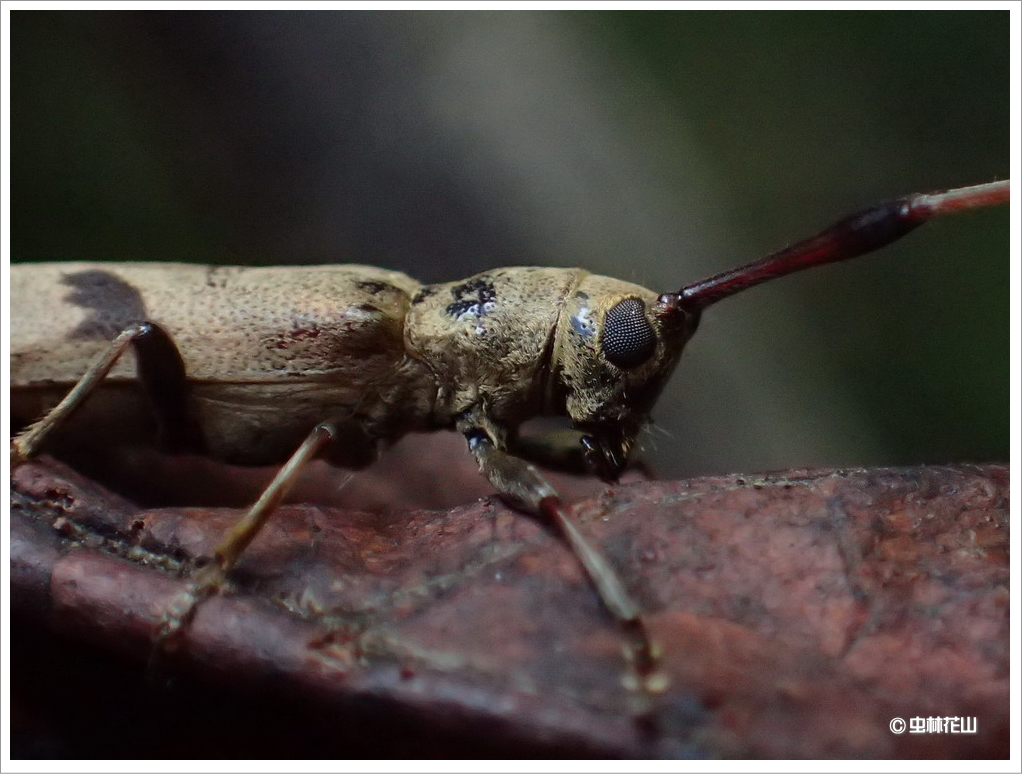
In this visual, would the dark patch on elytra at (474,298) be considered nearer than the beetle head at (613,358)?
No

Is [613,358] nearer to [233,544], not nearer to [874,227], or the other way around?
[874,227]

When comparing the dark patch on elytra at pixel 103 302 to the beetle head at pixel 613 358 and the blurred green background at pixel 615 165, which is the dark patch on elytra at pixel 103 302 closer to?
the blurred green background at pixel 615 165

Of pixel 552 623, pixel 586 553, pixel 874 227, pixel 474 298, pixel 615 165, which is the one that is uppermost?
pixel 615 165

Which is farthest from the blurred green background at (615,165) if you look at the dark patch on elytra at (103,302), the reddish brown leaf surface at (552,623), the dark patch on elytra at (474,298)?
the reddish brown leaf surface at (552,623)

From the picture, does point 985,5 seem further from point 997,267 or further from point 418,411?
point 418,411

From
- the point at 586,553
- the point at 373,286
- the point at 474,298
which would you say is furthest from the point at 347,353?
the point at 586,553

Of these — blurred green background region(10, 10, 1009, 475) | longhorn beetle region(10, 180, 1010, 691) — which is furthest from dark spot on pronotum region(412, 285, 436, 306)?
blurred green background region(10, 10, 1009, 475)
